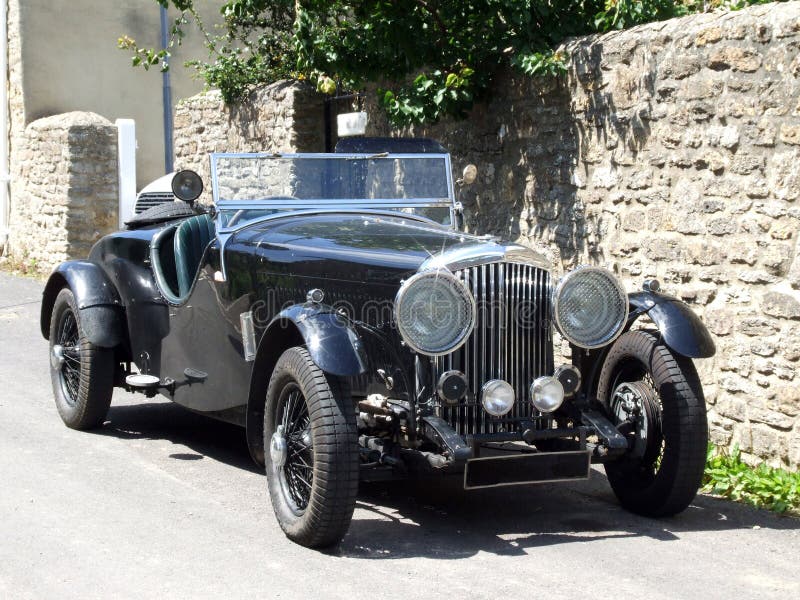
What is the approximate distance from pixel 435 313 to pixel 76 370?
9.85ft

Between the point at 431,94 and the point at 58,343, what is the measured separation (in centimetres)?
304

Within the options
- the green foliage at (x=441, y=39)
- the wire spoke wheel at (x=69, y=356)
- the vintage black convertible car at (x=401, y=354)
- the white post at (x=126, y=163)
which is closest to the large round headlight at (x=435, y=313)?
the vintage black convertible car at (x=401, y=354)

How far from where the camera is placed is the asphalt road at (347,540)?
3.98 meters

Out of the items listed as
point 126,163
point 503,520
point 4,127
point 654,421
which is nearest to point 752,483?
point 654,421

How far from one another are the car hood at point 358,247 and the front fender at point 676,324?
69 cm

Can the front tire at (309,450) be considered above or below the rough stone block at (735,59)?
below

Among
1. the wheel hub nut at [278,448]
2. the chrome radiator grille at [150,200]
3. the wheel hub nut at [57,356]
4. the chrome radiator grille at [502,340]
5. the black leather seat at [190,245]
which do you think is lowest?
the wheel hub nut at [278,448]

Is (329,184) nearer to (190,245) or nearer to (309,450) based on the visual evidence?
(190,245)

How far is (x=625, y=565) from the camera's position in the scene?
4.22 meters

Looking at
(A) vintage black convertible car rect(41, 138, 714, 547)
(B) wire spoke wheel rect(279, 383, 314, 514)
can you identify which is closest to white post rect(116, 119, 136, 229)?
(A) vintage black convertible car rect(41, 138, 714, 547)

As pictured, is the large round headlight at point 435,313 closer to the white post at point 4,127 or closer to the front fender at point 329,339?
the front fender at point 329,339

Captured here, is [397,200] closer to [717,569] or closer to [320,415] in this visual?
[320,415]

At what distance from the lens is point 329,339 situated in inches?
172

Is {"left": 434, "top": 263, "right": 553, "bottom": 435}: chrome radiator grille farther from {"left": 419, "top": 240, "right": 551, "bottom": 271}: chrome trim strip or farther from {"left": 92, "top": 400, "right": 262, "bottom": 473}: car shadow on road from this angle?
{"left": 92, "top": 400, "right": 262, "bottom": 473}: car shadow on road
